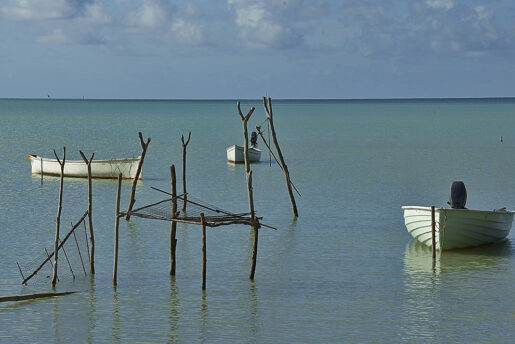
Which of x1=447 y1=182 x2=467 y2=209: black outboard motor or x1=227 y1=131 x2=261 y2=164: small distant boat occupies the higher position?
x1=227 y1=131 x2=261 y2=164: small distant boat

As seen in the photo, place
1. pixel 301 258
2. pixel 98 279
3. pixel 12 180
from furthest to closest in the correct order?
pixel 12 180, pixel 301 258, pixel 98 279

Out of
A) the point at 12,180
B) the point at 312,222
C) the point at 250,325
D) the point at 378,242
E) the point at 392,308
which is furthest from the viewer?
the point at 12,180

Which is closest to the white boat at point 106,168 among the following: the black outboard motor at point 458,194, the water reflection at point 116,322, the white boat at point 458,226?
the white boat at point 458,226

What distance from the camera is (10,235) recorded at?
26328 millimetres

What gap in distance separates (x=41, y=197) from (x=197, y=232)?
439 inches

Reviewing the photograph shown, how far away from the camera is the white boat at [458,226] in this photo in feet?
75.5

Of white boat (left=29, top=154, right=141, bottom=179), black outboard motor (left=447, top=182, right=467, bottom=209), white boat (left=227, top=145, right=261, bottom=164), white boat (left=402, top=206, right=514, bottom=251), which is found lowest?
white boat (left=402, top=206, right=514, bottom=251)

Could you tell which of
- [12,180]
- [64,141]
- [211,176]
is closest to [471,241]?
[211,176]

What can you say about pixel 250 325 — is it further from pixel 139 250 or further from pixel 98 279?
pixel 139 250

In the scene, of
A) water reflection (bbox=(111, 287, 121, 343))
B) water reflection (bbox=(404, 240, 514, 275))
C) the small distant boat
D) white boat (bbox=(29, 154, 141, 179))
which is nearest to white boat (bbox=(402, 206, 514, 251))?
water reflection (bbox=(404, 240, 514, 275))

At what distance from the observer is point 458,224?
23203 millimetres

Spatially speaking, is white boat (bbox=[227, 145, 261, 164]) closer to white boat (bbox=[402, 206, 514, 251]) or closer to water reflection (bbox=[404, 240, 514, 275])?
water reflection (bbox=[404, 240, 514, 275])

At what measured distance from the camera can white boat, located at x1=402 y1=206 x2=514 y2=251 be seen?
23.0m

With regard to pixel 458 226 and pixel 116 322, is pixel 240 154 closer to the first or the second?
pixel 458 226
